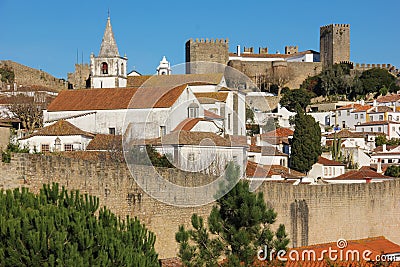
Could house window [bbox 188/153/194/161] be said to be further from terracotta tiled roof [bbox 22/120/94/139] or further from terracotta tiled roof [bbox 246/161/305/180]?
terracotta tiled roof [bbox 22/120/94/139]

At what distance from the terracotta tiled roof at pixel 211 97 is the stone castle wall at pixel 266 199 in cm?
1854

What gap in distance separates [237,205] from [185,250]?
142cm

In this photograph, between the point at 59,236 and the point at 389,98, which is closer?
the point at 59,236

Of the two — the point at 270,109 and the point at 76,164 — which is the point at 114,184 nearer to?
the point at 76,164

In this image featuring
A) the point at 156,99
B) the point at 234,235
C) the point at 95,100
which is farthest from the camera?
the point at 95,100

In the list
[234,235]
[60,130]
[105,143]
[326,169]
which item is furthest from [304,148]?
[234,235]

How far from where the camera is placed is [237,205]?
49.8ft

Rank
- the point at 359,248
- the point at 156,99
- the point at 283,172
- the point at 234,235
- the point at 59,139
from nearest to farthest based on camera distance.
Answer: the point at 234,235, the point at 359,248, the point at 59,139, the point at 283,172, the point at 156,99

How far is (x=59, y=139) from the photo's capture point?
38719mm

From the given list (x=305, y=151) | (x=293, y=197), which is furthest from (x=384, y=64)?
(x=293, y=197)

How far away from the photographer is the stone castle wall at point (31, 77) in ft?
263

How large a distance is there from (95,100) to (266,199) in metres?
23.6

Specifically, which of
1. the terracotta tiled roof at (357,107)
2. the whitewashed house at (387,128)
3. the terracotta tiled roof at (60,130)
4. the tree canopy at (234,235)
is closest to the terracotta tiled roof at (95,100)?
the terracotta tiled roof at (60,130)

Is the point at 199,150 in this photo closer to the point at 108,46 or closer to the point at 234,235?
the point at 234,235
